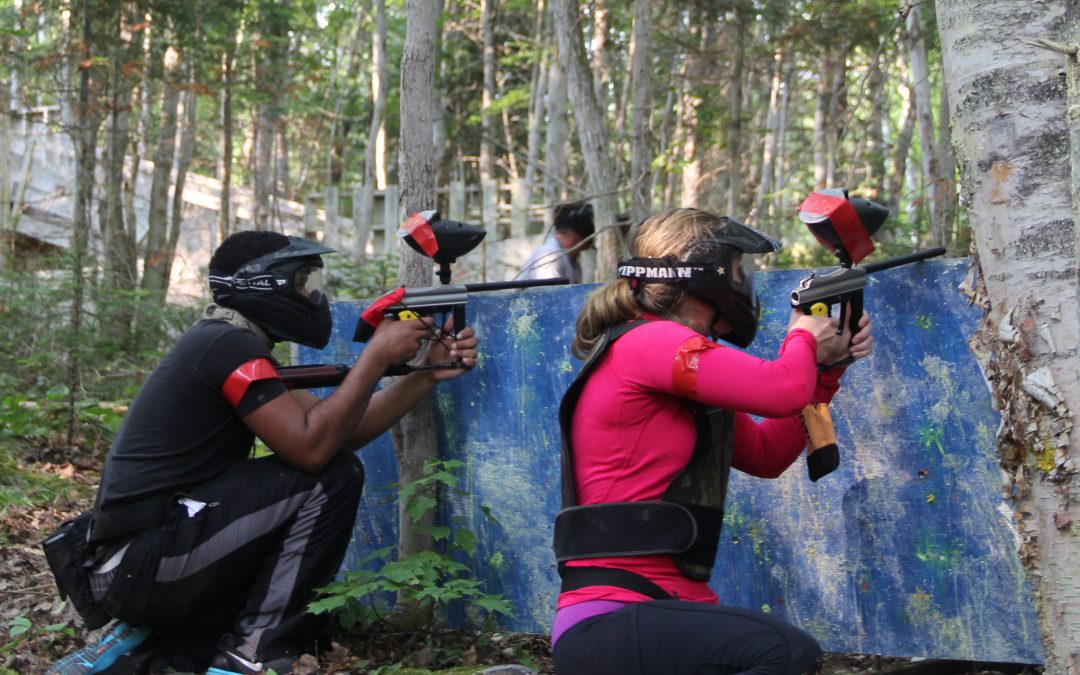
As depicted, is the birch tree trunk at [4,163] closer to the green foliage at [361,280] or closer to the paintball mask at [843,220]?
the green foliage at [361,280]

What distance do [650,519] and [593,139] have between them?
6149mm

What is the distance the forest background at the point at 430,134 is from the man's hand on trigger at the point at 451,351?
51 centimetres

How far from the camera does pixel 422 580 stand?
451 cm

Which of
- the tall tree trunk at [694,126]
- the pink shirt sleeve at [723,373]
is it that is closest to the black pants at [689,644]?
the pink shirt sleeve at [723,373]

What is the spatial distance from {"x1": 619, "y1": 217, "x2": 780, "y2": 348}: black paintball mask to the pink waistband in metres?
0.88

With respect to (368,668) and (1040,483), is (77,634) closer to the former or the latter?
(368,668)

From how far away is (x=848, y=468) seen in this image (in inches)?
160

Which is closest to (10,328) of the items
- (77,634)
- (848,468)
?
(77,634)

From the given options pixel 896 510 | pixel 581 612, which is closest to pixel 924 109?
pixel 896 510

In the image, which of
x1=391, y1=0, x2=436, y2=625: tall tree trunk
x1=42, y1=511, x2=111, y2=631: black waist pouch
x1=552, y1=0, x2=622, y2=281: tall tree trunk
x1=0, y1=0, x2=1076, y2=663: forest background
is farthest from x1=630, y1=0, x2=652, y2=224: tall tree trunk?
x1=42, y1=511, x2=111, y2=631: black waist pouch

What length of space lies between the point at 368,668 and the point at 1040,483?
2.73 metres

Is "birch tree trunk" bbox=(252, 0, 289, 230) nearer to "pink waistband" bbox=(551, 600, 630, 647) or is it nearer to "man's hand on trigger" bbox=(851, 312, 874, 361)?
"man's hand on trigger" bbox=(851, 312, 874, 361)

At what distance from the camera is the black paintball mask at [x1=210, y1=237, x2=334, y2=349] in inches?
175

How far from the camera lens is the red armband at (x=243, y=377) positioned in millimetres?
4234
